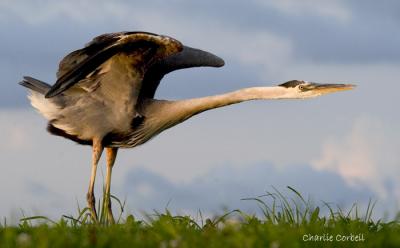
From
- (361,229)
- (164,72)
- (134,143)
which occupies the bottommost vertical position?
(361,229)

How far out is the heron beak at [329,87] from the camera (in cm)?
952

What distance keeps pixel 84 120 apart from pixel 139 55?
3.59 feet

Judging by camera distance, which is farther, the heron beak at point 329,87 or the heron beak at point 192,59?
the heron beak at point 192,59

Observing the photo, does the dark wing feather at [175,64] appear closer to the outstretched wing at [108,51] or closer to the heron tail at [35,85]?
the outstretched wing at [108,51]

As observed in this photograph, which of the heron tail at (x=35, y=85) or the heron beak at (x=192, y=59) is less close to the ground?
the heron beak at (x=192, y=59)

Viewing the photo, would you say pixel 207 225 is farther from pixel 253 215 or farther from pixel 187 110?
pixel 187 110

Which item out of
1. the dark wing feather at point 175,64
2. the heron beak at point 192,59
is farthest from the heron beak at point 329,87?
the heron beak at point 192,59

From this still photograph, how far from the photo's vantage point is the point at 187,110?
989 cm

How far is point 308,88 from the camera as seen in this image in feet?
31.1

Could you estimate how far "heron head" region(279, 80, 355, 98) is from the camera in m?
9.43

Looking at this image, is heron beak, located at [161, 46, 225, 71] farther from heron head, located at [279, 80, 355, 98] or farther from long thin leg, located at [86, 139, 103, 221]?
heron head, located at [279, 80, 355, 98]

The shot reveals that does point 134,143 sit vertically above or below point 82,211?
above

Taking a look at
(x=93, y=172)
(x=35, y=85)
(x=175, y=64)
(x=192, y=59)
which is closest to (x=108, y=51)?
(x=93, y=172)


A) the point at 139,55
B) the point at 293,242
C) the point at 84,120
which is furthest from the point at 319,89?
the point at 293,242
